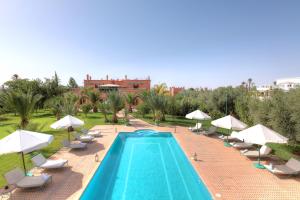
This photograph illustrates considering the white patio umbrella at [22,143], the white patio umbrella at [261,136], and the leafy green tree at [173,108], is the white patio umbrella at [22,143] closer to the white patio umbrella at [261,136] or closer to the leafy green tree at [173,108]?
the white patio umbrella at [261,136]

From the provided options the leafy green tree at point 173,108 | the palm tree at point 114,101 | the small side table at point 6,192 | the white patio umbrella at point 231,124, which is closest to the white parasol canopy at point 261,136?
the white patio umbrella at point 231,124

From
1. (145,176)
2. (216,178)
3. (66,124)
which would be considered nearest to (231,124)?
(216,178)

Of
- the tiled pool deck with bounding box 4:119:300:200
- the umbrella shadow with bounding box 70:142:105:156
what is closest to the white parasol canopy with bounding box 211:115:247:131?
the tiled pool deck with bounding box 4:119:300:200

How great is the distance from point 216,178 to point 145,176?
3.30m

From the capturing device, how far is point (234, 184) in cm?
741

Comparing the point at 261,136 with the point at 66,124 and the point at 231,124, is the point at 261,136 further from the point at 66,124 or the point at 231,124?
the point at 66,124

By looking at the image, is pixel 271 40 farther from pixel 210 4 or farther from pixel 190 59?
pixel 190 59

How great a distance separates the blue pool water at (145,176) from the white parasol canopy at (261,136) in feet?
10.5

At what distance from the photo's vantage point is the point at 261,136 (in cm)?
834

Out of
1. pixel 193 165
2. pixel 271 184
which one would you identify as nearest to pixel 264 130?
pixel 271 184

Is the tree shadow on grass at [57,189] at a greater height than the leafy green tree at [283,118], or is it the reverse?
the leafy green tree at [283,118]

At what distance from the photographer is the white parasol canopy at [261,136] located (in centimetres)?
816

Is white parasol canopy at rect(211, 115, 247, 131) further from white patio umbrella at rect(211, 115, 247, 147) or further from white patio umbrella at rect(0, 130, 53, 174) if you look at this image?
white patio umbrella at rect(0, 130, 53, 174)

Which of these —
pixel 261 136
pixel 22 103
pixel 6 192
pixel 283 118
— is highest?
pixel 22 103
